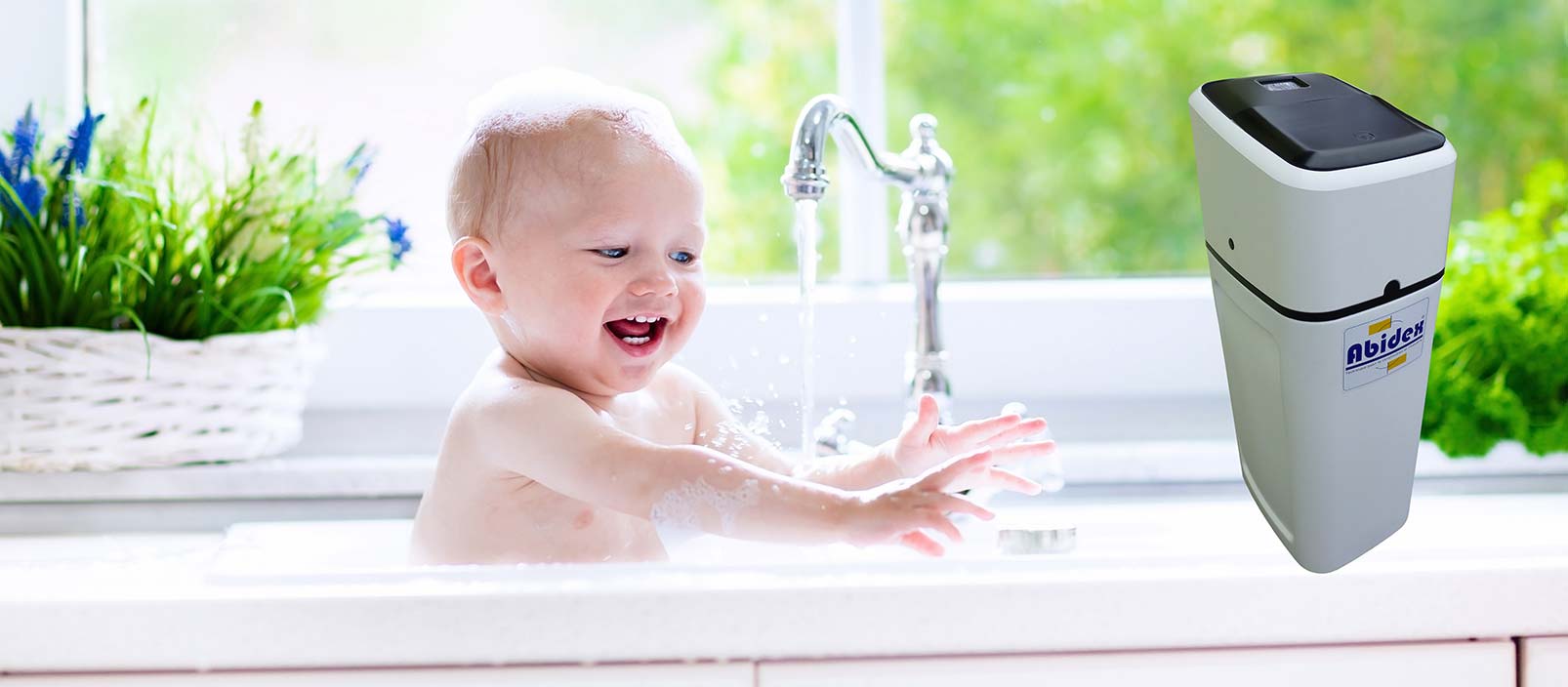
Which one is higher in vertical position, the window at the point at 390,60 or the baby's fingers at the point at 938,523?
the window at the point at 390,60

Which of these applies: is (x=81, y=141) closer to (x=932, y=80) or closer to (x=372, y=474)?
(x=372, y=474)

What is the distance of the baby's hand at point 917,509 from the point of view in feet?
2.40

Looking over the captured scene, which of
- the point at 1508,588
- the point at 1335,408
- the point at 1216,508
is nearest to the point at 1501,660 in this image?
the point at 1508,588

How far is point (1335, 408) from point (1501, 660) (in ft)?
0.51

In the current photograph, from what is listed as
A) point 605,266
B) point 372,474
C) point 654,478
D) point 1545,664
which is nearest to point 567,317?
point 605,266

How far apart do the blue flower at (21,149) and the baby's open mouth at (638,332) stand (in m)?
0.53

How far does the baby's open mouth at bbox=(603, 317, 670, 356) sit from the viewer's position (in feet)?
→ 3.00

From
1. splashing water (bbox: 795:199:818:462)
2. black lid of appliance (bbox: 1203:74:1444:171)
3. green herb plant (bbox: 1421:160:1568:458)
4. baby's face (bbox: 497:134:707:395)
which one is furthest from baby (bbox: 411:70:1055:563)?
green herb plant (bbox: 1421:160:1568:458)

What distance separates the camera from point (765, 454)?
998 millimetres

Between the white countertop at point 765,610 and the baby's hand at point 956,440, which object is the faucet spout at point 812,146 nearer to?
the baby's hand at point 956,440

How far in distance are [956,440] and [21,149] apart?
772mm

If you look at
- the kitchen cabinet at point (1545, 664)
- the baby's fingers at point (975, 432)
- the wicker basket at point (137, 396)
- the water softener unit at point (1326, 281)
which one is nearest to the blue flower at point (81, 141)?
the wicker basket at point (137, 396)

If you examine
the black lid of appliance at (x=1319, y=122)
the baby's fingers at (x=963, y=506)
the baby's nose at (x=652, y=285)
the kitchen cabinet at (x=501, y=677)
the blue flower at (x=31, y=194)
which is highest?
the black lid of appliance at (x=1319, y=122)

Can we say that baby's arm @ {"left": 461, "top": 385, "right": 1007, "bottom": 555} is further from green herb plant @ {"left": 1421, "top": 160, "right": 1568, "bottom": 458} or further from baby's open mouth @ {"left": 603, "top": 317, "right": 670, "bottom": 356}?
green herb plant @ {"left": 1421, "top": 160, "right": 1568, "bottom": 458}
